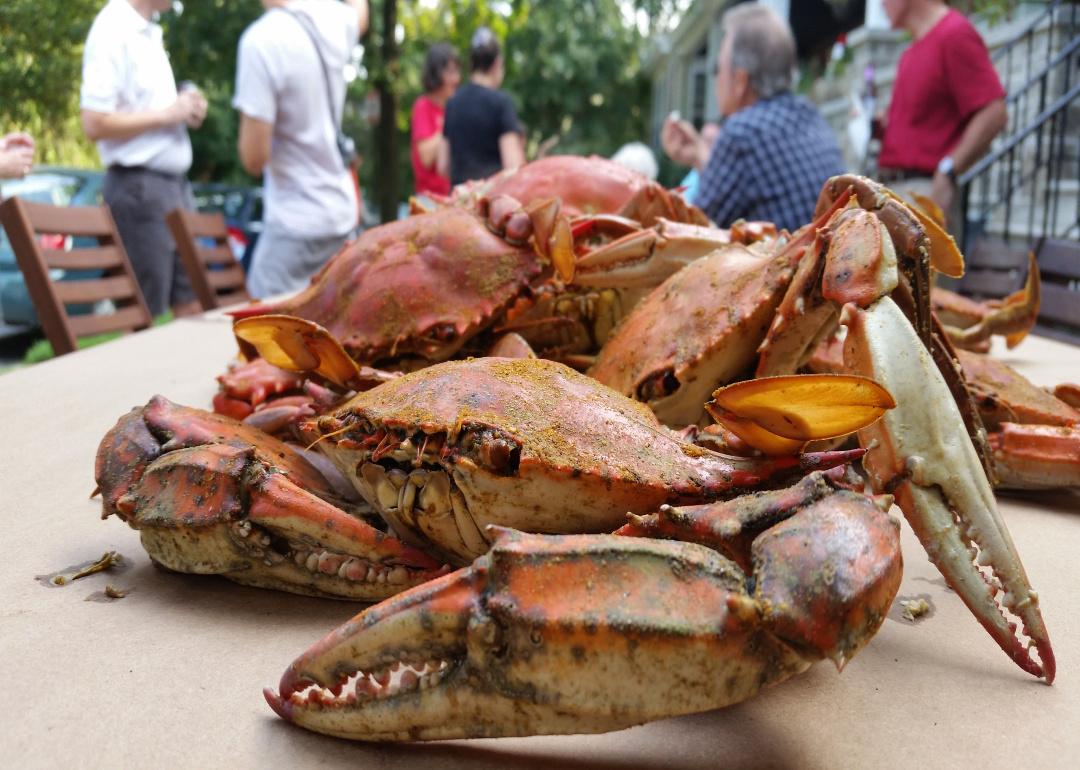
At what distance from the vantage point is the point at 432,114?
5227mm

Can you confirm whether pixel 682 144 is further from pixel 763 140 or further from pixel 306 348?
pixel 306 348

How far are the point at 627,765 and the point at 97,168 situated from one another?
12.2 feet

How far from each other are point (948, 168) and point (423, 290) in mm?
3012

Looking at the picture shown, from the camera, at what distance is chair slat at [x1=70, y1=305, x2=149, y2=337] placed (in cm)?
303

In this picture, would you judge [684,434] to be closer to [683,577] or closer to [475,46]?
[683,577]

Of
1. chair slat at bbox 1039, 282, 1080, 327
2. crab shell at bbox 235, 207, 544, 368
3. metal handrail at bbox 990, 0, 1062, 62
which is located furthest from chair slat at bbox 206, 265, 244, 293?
metal handrail at bbox 990, 0, 1062, 62

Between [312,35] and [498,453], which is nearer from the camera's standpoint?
[498,453]

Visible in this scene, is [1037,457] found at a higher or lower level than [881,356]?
lower

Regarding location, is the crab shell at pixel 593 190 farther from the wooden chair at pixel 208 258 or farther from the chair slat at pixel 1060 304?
the wooden chair at pixel 208 258

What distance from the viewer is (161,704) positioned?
3.14ft

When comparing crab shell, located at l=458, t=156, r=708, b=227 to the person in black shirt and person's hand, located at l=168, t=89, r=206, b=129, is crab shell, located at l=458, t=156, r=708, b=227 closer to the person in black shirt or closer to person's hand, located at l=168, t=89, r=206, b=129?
person's hand, located at l=168, t=89, r=206, b=129

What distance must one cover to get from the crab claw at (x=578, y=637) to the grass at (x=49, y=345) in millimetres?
2572

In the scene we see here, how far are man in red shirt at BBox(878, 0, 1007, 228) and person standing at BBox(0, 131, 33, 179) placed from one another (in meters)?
3.43

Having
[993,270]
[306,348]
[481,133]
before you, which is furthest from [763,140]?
[306,348]
